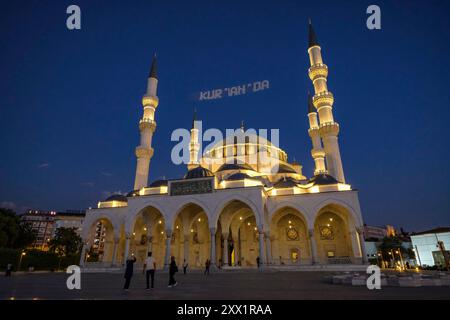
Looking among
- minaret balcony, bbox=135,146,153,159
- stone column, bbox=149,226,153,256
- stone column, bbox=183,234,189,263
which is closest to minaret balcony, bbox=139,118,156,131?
minaret balcony, bbox=135,146,153,159

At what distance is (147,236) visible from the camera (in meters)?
28.6

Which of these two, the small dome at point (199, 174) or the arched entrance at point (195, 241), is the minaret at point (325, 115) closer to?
the small dome at point (199, 174)

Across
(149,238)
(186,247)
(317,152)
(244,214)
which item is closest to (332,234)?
(244,214)

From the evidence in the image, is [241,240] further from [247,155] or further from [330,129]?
[330,129]

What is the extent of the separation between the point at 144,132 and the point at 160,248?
42.3 ft

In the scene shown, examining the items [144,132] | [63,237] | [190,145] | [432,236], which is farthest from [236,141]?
[432,236]

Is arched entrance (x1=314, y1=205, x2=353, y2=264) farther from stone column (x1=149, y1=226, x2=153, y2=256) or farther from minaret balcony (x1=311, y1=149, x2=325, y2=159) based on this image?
stone column (x1=149, y1=226, x2=153, y2=256)

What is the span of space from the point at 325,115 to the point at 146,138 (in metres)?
19.5

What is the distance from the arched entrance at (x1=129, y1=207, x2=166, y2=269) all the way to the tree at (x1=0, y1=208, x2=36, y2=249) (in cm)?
1376

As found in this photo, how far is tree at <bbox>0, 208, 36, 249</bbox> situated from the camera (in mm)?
29841
